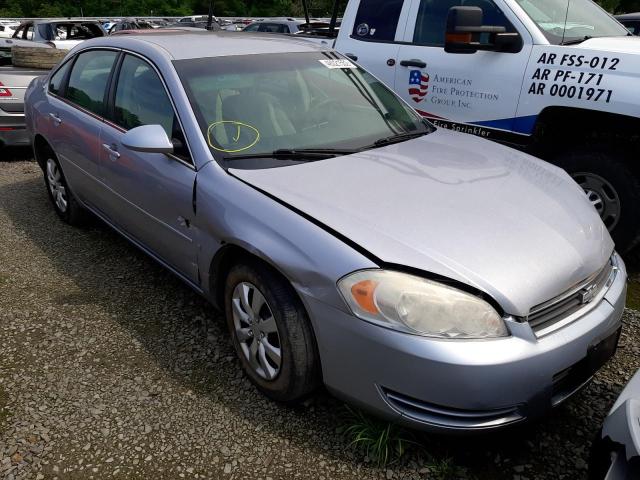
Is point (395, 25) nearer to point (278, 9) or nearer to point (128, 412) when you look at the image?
point (128, 412)

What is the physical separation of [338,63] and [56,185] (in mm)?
2574

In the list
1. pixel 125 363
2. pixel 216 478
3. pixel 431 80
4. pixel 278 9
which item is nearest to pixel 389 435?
pixel 216 478

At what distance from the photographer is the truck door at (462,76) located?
395 cm

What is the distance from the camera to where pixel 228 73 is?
3014mm

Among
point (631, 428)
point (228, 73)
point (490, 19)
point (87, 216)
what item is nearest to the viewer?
point (631, 428)

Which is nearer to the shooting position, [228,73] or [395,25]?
[228,73]

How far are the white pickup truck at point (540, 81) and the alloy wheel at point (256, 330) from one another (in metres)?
2.47

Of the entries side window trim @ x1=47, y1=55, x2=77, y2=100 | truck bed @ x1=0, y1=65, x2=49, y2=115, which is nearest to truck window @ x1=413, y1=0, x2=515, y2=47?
side window trim @ x1=47, y1=55, x2=77, y2=100

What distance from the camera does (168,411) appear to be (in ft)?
8.28

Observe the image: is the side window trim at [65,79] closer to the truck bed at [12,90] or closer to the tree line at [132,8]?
the truck bed at [12,90]

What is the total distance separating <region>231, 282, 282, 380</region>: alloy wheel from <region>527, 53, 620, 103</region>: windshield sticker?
2563mm

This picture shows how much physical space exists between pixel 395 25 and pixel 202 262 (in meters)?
3.04

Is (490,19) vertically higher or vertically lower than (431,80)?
higher

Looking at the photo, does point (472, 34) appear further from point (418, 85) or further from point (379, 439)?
point (379, 439)
